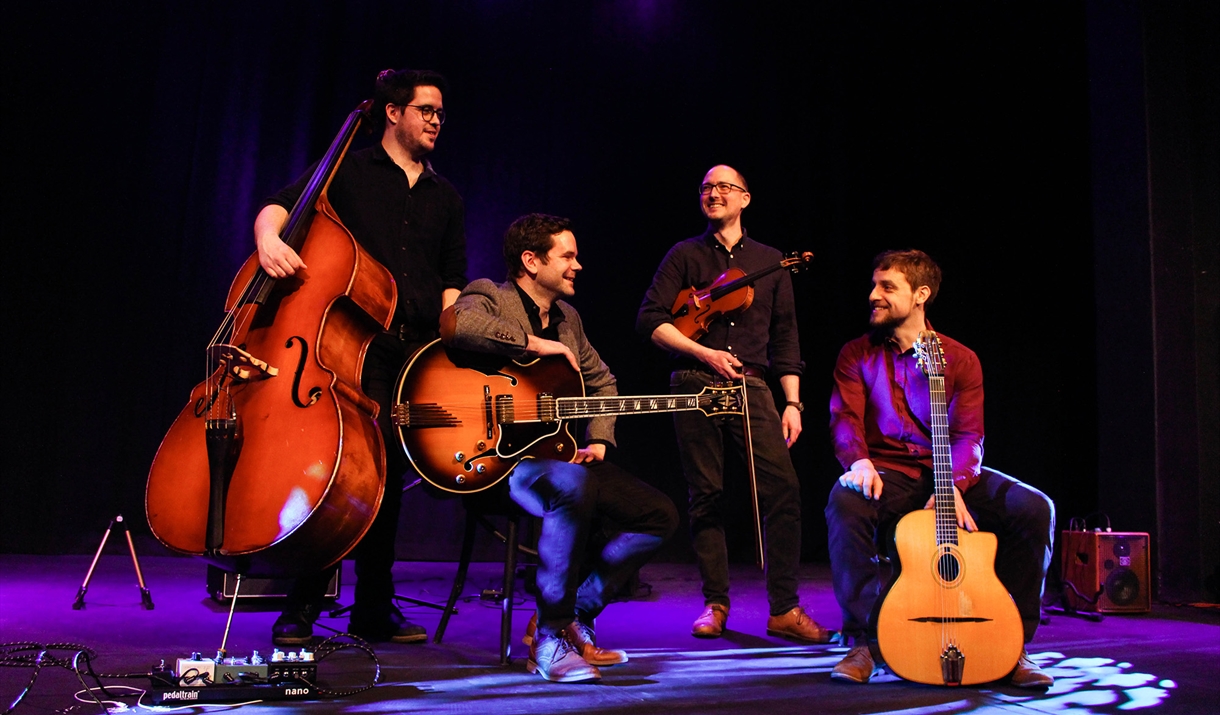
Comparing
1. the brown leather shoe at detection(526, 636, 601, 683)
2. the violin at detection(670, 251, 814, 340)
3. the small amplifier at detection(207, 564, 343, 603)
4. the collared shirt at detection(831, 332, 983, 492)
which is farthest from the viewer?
the violin at detection(670, 251, 814, 340)

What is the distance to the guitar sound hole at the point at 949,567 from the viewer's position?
2676 mm

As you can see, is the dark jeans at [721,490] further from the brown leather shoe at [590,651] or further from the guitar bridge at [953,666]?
the guitar bridge at [953,666]

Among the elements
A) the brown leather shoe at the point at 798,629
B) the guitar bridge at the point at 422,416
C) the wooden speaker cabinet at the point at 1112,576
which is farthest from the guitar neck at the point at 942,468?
the wooden speaker cabinet at the point at 1112,576

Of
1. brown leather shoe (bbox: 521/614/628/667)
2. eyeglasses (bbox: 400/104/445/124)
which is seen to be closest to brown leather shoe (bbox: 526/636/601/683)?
brown leather shoe (bbox: 521/614/628/667)

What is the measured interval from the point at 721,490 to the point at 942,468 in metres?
1.11

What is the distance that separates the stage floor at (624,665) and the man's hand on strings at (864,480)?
0.57 m

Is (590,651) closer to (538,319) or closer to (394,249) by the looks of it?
(538,319)

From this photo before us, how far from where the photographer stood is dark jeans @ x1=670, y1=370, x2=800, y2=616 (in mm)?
3688

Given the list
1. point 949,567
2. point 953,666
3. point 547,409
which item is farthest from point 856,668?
point 547,409

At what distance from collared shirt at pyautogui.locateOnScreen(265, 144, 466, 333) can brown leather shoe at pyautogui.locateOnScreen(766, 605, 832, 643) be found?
5.71ft

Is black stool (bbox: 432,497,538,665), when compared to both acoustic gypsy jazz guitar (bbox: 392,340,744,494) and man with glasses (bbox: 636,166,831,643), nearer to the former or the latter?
acoustic gypsy jazz guitar (bbox: 392,340,744,494)

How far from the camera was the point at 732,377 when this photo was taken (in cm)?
362

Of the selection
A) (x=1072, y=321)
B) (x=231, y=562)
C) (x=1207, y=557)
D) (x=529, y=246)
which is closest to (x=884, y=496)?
(x=529, y=246)

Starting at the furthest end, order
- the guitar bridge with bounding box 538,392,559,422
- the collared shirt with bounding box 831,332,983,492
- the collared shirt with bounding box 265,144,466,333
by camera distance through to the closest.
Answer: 1. the collared shirt with bounding box 265,144,466,333
2. the collared shirt with bounding box 831,332,983,492
3. the guitar bridge with bounding box 538,392,559,422
